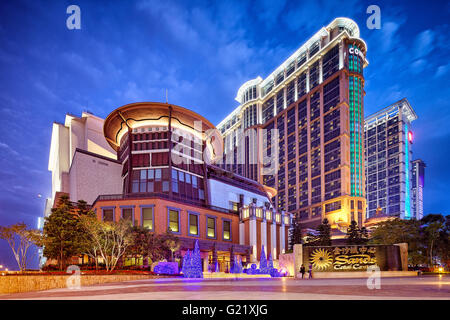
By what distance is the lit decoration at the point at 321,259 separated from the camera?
110 feet

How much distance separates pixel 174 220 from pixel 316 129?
91.2m

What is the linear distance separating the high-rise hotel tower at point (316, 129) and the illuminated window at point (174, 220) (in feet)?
237

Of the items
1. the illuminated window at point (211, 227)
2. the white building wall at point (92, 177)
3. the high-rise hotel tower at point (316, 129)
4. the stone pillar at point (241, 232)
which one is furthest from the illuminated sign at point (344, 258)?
the high-rise hotel tower at point (316, 129)

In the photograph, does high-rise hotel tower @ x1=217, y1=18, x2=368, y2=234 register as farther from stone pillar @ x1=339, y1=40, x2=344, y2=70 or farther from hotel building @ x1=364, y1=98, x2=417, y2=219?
hotel building @ x1=364, y1=98, x2=417, y2=219

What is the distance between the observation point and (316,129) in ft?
413

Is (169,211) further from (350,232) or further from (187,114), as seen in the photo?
(350,232)

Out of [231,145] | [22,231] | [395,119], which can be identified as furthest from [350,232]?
[231,145]

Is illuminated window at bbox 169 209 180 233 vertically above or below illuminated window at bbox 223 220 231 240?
above

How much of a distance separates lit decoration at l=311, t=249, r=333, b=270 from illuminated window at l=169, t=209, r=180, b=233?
874 inches

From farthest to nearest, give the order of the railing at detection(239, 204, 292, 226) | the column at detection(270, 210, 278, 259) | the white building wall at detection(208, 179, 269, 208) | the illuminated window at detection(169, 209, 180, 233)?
the white building wall at detection(208, 179, 269, 208)
the column at detection(270, 210, 278, 259)
the railing at detection(239, 204, 292, 226)
the illuminated window at detection(169, 209, 180, 233)

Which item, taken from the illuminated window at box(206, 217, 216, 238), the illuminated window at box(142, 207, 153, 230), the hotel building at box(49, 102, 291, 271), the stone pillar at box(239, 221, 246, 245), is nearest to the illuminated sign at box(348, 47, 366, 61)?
the hotel building at box(49, 102, 291, 271)

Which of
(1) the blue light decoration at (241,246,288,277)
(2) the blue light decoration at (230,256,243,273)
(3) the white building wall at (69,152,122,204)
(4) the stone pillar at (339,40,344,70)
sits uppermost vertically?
(4) the stone pillar at (339,40,344,70)

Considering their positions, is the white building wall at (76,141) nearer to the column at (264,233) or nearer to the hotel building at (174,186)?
the hotel building at (174,186)

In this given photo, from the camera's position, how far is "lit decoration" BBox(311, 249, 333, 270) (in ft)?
110
